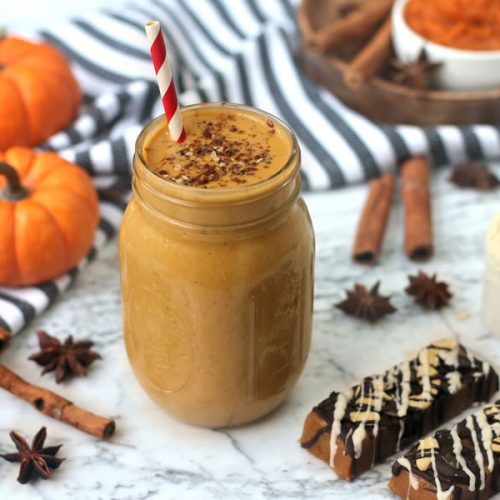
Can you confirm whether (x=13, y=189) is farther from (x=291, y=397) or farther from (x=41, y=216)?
(x=291, y=397)

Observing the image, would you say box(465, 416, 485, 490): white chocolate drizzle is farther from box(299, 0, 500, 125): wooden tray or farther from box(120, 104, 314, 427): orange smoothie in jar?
box(299, 0, 500, 125): wooden tray

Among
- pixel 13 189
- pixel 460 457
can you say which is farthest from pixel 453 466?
pixel 13 189

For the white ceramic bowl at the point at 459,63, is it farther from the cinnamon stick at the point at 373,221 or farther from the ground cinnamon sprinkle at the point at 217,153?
the ground cinnamon sprinkle at the point at 217,153

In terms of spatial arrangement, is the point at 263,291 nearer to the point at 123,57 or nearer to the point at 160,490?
the point at 160,490

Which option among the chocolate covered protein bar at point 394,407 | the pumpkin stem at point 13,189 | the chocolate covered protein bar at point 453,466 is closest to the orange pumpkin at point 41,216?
the pumpkin stem at point 13,189

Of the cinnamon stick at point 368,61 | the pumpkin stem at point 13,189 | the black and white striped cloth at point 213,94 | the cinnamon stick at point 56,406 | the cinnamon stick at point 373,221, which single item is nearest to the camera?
the cinnamon stick at point 56,406

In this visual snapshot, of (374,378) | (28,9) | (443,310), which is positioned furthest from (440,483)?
(28,9)
